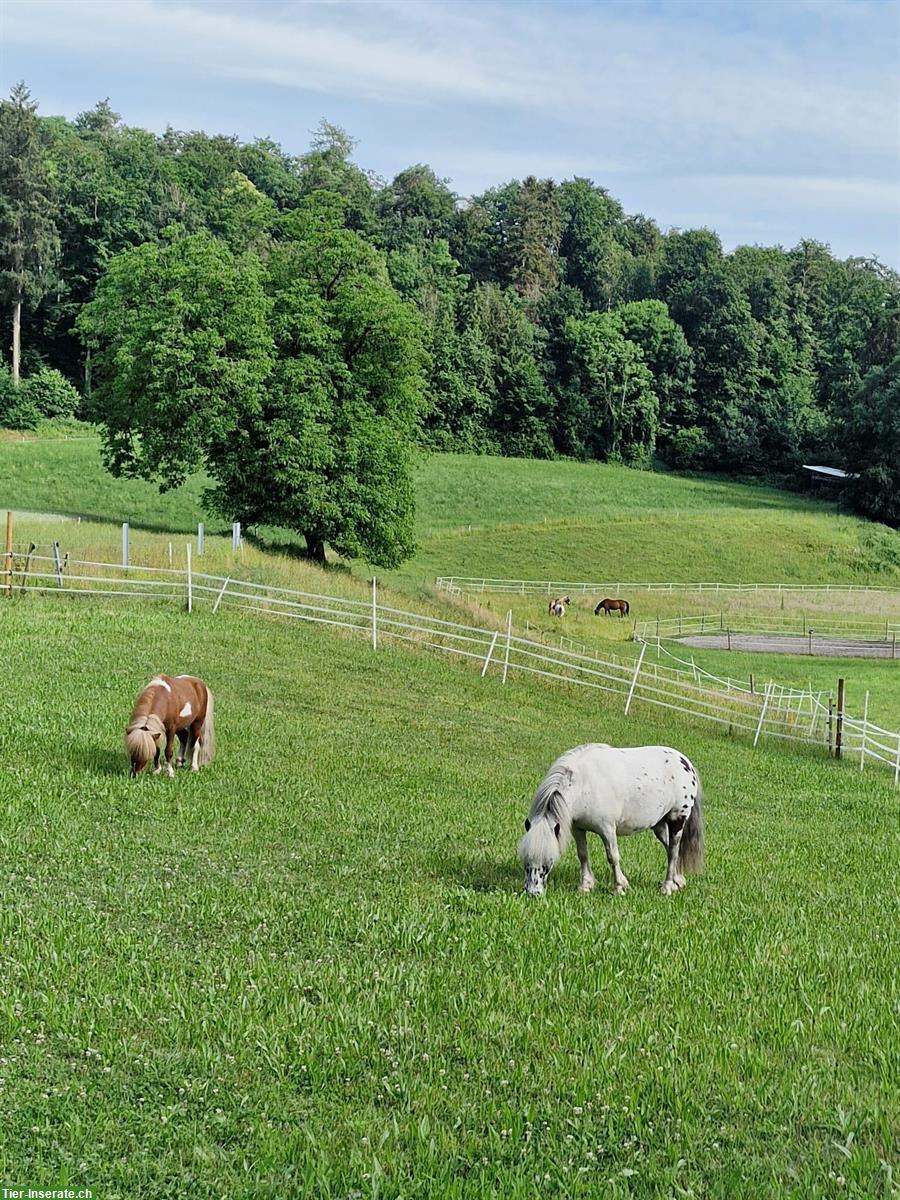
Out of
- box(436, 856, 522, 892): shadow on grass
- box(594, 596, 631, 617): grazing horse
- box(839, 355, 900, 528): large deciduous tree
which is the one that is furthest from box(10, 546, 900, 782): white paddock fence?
box(839, 355, 900, 528): large deciduous tree

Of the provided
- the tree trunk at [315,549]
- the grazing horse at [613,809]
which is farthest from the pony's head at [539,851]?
the tree trunk at [315,549]

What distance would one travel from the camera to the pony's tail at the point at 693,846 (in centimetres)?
1124

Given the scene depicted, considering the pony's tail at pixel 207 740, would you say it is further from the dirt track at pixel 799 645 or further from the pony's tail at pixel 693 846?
the dirt track at pixel 799 645

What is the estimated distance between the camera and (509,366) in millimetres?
116938

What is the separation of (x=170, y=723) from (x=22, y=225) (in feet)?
282

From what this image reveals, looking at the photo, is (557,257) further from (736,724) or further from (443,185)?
(736,724)

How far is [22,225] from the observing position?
294 ft

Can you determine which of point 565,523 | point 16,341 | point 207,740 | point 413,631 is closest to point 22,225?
point 16,341

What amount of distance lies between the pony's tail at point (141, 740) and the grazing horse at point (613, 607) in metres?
45.1

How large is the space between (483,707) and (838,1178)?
2057cm

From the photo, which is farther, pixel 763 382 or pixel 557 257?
pixel 557 257

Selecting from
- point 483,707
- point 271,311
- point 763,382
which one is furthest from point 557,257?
point 483,707

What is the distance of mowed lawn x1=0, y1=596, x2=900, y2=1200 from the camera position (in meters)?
5.21

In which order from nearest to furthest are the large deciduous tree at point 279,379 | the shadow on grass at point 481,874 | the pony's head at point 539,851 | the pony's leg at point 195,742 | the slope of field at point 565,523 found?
the pony's head at point 539,851 → the shadow on grass at point 481,874 → the pony's leg at point 195,742 → the large deciduous tree at point 279,379 → the slope of field at point 565,523
